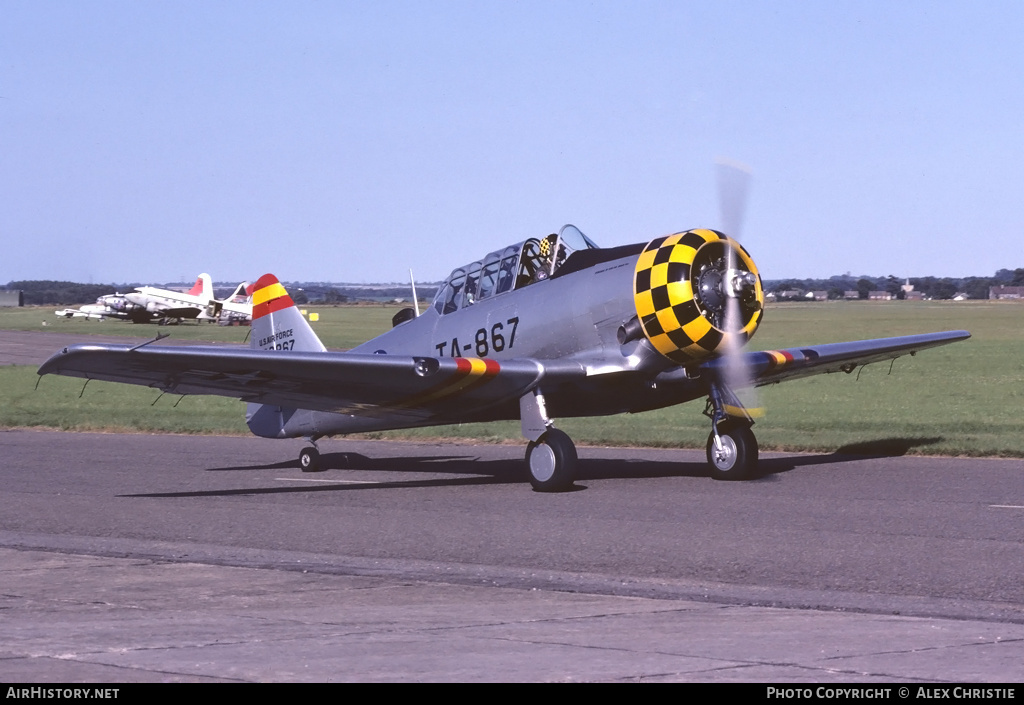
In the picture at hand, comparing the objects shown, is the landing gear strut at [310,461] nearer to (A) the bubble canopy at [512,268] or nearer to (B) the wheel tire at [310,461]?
(B) the wheel tire at [310,461]

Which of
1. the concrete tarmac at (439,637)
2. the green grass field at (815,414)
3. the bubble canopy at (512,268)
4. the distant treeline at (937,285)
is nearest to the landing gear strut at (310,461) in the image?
the bubble canopy at (512,268)

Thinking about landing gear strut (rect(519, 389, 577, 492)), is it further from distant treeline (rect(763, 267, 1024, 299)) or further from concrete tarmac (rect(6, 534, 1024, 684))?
distant treeline (rect(763, 267, 1024, 299))

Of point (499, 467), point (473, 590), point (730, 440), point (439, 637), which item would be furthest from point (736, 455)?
point (439, 637)

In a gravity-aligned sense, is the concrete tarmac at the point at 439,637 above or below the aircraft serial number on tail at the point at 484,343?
below

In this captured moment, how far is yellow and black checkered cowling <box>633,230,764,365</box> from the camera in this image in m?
12.4

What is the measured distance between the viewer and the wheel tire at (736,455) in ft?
43.9

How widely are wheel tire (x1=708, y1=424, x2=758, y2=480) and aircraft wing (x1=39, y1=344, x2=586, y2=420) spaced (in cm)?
177

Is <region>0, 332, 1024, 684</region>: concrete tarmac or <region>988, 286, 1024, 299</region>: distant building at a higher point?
<region>988, 286, 1024, 299</region>: distant building

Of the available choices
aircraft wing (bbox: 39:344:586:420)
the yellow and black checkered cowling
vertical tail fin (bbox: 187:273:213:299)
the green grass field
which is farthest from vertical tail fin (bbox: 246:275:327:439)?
vertical tail fin (bbox: 187:273:213:299)

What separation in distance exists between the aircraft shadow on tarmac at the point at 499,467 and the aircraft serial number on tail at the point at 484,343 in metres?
1.45

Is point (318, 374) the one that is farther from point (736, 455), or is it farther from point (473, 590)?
point (473, 590)

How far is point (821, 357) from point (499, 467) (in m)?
4.15

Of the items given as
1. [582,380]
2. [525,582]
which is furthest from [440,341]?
[525,582]

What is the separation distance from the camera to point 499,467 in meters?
16.0
